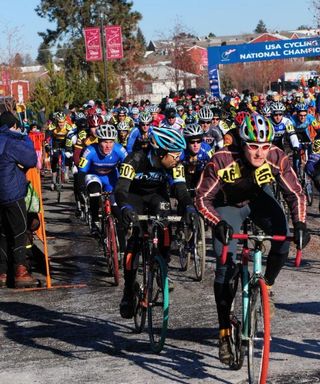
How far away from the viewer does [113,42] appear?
3741 cm

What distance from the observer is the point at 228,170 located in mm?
6219

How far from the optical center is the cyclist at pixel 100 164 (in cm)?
1080

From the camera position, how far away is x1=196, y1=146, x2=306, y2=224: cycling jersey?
6.22 meters

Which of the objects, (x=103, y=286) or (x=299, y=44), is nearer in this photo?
(x=103, y=286)

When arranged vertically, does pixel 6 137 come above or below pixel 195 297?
above

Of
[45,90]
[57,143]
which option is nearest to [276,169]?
[57,143]

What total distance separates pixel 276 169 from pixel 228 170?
40cm

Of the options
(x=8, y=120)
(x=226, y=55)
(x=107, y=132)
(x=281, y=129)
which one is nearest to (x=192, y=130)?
(x=107, y=132)

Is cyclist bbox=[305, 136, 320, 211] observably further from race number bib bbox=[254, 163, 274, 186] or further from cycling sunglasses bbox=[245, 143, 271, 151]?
cycling sunglasses bbox=[245, 143, 271, 151]

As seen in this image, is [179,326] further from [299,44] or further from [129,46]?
[129,46]

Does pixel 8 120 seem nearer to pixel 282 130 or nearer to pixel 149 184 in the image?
pixel 149 184

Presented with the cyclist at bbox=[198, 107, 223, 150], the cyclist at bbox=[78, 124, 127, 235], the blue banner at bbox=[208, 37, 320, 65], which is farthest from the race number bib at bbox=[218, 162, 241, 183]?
the blue banner at bbox=[208, 37, 320, 65]

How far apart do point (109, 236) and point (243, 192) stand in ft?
13.4

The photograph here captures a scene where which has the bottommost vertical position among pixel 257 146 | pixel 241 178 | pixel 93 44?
pixel 241 178
